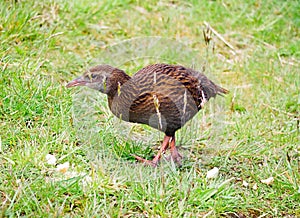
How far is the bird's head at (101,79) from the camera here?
3.83 metres

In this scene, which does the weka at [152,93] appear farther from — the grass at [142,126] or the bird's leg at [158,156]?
the grass at [142,126]

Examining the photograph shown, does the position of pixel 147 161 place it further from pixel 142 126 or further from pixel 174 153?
pixel 142 126

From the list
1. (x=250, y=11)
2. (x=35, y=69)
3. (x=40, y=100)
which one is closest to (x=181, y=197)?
(x=40, y=100)

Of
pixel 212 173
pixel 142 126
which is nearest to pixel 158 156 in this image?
pixel 212 173

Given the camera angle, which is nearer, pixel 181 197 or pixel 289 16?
pixel 181 197

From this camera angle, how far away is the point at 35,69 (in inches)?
180

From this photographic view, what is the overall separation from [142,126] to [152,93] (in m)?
0.85

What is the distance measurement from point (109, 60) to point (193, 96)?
154 cm

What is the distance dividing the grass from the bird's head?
41cm

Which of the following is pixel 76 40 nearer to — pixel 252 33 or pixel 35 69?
pixel 35 69

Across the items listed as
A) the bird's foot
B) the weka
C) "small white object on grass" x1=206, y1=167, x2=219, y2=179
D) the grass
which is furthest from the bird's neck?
"small white object on grass" x1=206, y1=167, x2=219, y2=179

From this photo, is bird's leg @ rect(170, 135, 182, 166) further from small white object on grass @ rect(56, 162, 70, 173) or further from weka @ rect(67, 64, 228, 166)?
small white object on grass @ rect(56, 162, 70, 173)

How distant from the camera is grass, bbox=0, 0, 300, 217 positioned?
3.39 m

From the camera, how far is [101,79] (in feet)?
12.6
